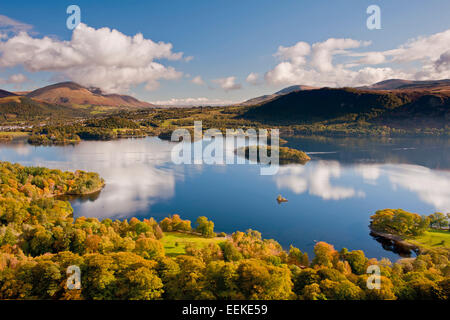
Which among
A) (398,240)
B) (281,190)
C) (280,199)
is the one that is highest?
(281,190)

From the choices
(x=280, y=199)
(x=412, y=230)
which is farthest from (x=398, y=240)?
(x=280, y=199)

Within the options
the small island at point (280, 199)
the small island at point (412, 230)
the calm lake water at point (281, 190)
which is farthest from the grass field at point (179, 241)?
the small island at point (412, 230)

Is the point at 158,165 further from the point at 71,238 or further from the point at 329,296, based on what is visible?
the point at 329,296

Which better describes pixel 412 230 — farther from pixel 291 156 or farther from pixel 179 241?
pixel 291 156

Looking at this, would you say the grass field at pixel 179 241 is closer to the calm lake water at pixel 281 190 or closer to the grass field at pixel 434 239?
the calm lake water at pixel 281 190
